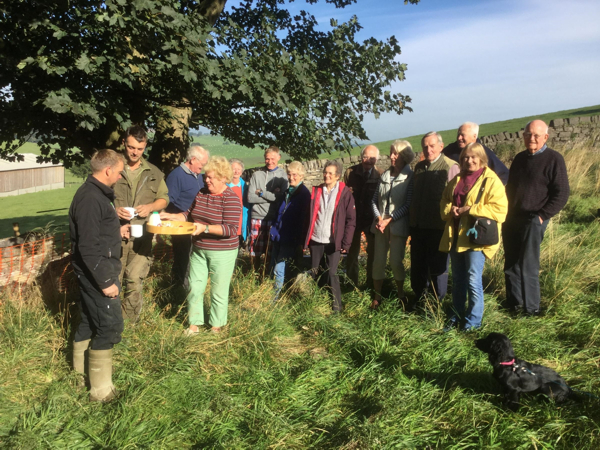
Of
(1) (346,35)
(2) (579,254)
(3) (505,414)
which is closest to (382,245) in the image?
(3) (505,414)

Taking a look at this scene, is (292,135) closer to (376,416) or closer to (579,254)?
(579,254)

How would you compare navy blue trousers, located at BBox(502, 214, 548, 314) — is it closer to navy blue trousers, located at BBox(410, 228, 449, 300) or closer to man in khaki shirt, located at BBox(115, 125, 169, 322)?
navy blue trousers, located at BBox(410, 228, 449, 300)

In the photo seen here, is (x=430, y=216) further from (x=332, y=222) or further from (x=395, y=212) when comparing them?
(x=332, y=222)

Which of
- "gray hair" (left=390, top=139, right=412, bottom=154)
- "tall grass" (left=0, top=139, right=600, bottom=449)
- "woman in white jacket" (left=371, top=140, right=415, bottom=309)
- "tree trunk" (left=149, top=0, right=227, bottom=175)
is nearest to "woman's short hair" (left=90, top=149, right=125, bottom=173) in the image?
"tall grass" (left=0, top=139, right=600, bottom=449)

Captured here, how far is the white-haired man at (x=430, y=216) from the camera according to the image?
4.59 meters

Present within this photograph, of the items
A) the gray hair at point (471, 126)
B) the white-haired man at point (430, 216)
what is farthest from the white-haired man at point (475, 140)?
the white-haired man at point (430, 216)

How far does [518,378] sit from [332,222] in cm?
250

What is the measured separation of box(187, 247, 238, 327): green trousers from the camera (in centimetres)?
404

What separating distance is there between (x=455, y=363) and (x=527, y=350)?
2.59 feet

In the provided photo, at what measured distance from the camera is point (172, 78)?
6.17 m

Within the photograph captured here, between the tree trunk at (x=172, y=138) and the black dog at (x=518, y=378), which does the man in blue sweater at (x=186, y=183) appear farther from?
the black dog at (x=518, y=378)

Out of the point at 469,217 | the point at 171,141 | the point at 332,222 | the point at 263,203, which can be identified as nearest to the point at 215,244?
the point at 332,222

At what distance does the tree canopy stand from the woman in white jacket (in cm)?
214

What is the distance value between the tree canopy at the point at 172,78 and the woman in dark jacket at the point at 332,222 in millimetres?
1807
